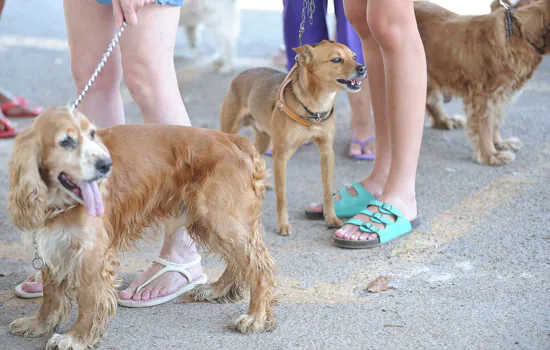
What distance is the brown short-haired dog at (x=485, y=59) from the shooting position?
4.57 meters

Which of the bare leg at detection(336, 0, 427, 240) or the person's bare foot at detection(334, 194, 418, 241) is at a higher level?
the bare leg at detection(336, 0, 427, 240)

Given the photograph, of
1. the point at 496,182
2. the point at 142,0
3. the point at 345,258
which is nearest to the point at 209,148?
the point at 142,0

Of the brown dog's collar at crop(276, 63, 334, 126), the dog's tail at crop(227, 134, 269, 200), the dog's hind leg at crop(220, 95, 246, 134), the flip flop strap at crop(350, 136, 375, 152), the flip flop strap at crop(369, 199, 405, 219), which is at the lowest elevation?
the flip flop strap at crop(350, 136, 375, 152)

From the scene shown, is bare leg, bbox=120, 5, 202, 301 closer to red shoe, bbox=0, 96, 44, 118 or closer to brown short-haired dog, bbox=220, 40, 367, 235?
brown short-haired dog, bbox=220, 40, 367, 235

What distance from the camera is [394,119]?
3.52 meters

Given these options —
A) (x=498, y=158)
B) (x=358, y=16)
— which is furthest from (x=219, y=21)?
(x=358, y=16)

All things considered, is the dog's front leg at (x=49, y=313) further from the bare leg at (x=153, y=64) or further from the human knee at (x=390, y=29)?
the human knee at (x=390, y=29)

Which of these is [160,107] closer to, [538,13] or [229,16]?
[538,13]

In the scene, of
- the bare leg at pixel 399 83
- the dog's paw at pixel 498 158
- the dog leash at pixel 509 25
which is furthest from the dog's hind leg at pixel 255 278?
the dog leash at pixel 509 25

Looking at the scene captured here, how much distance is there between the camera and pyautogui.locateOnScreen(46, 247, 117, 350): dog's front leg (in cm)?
253

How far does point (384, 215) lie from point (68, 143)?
70.4 inches

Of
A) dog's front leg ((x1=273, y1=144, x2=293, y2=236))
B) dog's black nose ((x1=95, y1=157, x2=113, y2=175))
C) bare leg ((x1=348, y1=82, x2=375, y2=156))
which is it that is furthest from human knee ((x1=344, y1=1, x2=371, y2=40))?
dog's black nose ((x1=95, y1=157, x2=113, y2=175))

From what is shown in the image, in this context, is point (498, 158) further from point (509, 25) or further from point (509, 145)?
point (509, 25)

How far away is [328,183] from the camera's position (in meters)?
3.87
